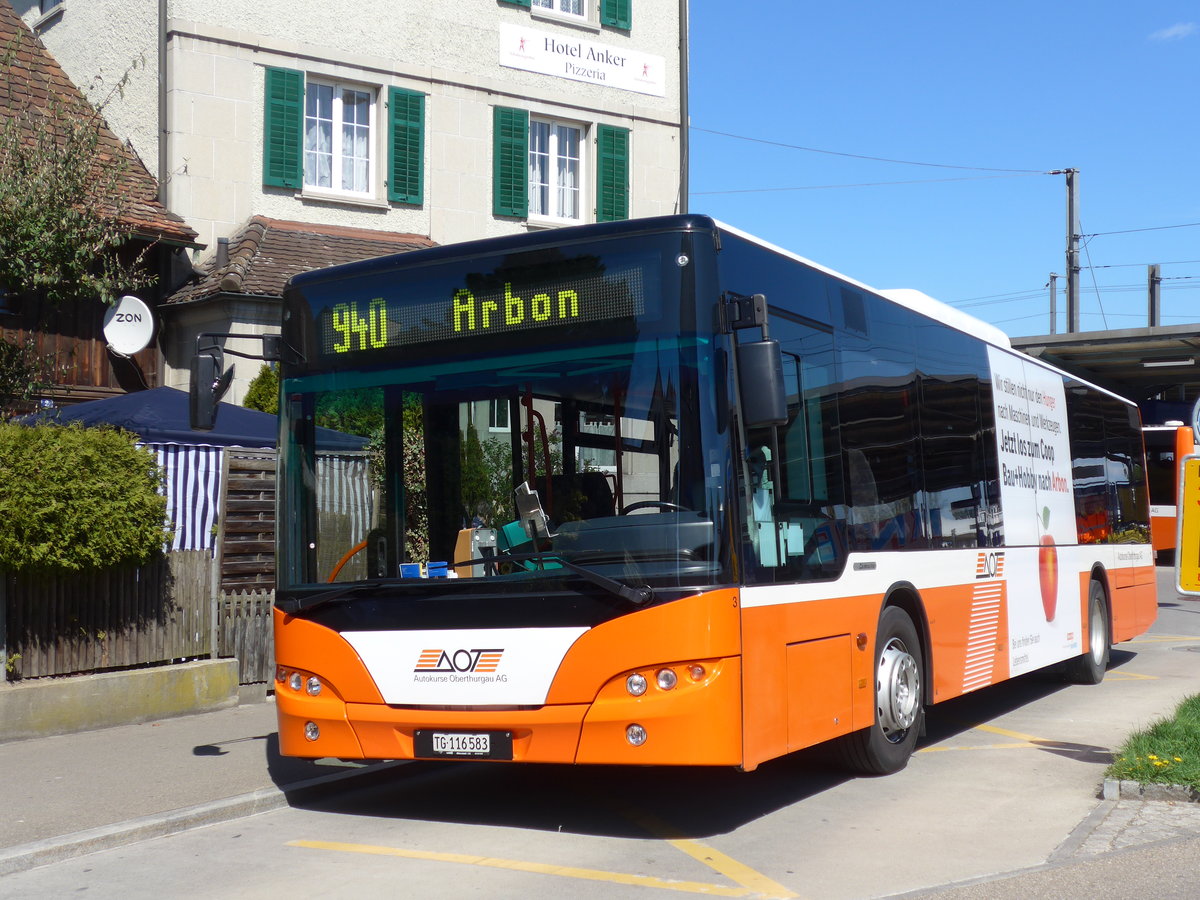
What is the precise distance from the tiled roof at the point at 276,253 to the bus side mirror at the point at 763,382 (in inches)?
470

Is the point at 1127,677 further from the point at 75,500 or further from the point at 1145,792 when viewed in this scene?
the point at 75,500

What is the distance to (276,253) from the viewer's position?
18938 millimetres

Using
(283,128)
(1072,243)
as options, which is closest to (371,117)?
(283,128)

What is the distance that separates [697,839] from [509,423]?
2323 mm

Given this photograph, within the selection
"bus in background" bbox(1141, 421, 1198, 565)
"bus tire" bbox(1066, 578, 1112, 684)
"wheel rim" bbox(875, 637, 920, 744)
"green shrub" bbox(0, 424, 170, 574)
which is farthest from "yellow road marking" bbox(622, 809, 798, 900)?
"bus in background" bbox(1141, 421, 1198, 565)

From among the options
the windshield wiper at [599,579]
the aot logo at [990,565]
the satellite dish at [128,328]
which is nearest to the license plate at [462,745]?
the windshield wiper at [599,579]

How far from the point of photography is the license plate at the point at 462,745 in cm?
689

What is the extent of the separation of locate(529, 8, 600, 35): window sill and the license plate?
17295 mm

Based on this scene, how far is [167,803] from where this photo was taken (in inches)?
307

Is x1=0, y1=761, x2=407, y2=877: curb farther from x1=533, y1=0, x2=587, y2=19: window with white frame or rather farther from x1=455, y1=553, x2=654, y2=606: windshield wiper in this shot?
x1=533, y1=0, x2=587, y2=19: window with white frame

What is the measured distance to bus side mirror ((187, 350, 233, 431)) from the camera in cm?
759

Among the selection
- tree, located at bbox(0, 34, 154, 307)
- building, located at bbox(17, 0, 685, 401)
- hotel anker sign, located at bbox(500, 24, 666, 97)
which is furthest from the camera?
hotel anker sign, located at bbox(500, 24, 666, 97)

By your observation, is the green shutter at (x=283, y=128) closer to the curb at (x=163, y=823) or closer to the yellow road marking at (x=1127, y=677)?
the yellow road marking at (x=1127, y=677)

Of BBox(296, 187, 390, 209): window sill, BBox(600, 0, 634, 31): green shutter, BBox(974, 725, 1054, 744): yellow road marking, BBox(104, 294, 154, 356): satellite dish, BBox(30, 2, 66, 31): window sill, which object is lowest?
BBox(974, 725, 1054, 744): yellow road marking
